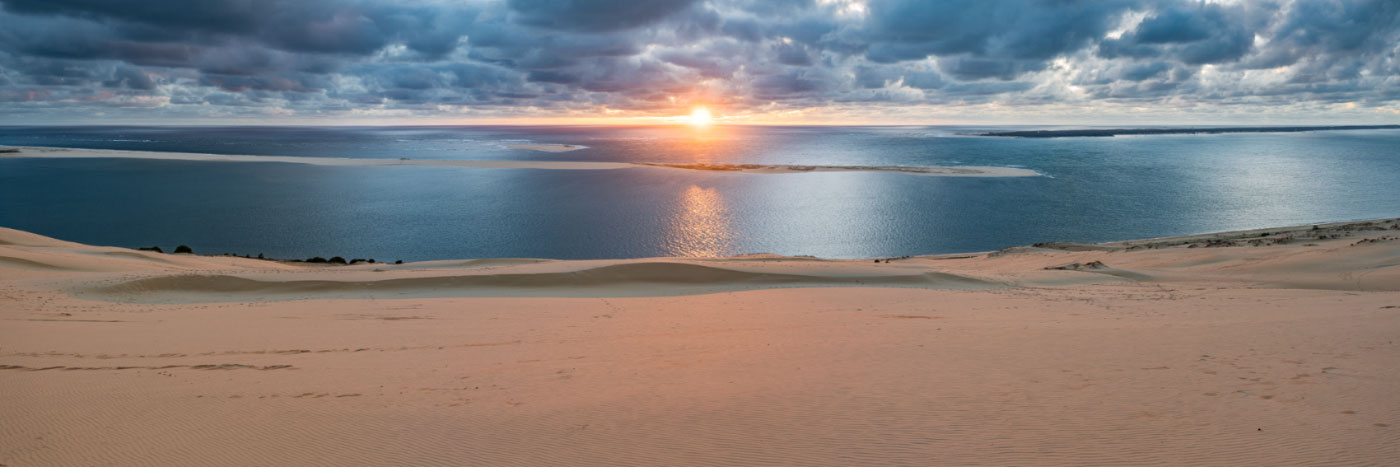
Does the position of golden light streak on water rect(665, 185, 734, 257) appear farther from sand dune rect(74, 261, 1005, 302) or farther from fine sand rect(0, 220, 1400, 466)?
fine sand rect(0, 220, 1400, 466)

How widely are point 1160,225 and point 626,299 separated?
126ft

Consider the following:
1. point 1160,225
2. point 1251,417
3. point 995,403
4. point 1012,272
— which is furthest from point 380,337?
point 1160,225

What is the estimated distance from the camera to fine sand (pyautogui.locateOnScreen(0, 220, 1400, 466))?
570 centimetres

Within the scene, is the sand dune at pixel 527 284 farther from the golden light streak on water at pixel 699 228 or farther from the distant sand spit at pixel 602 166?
the distant sand spit at pixel 602 166

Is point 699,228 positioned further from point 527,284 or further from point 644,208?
point 527,284

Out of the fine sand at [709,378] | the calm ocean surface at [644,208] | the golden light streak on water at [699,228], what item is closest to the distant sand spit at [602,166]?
the calm ocean surface at [644,208]

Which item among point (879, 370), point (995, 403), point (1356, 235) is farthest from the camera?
point (1356, 235)

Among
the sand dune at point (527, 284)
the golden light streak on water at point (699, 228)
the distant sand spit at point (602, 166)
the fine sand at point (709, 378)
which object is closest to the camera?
the fine sand at point (709, 378)

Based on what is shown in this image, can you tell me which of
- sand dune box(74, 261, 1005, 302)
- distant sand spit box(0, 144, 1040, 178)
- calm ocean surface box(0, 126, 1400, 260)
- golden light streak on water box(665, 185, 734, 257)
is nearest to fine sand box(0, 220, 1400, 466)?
sand dune box(74, 261, 1005, 302)

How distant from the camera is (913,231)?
39594 millimetres

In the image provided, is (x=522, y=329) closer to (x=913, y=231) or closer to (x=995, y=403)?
(x=995, y=403)

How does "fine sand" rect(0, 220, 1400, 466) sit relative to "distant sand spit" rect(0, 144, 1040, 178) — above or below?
below

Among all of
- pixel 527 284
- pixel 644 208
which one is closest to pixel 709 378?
pixel 527 284

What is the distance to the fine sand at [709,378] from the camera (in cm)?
570
